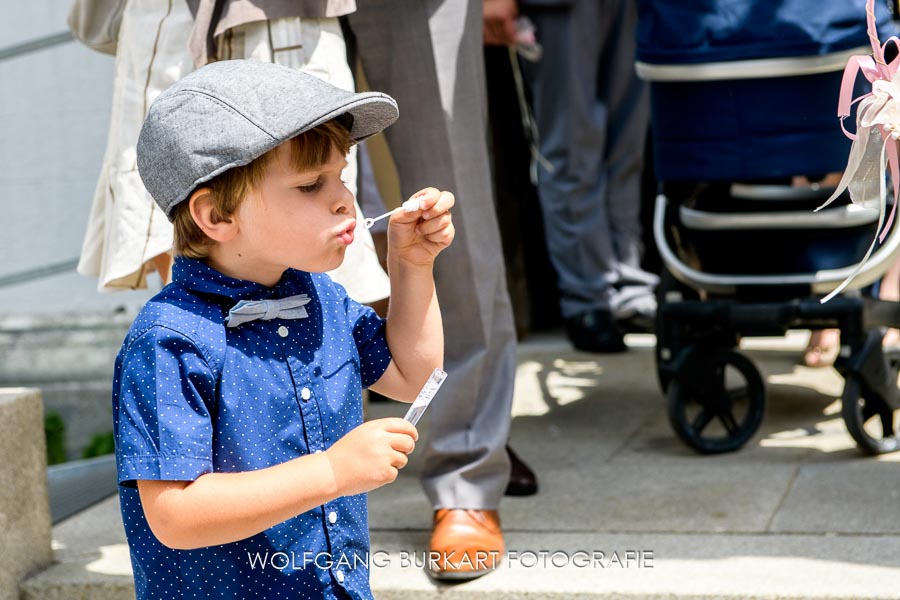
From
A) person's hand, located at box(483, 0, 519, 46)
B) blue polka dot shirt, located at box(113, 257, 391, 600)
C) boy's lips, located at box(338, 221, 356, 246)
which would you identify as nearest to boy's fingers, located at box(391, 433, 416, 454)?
blue polka dot shirt, located at box(113, 257, 391, 600)

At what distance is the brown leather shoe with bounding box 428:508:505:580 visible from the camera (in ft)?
8.20

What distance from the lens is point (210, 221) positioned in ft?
5.57

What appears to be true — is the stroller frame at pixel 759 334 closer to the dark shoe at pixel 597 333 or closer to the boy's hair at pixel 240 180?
the dark shoe at pixel 597 333

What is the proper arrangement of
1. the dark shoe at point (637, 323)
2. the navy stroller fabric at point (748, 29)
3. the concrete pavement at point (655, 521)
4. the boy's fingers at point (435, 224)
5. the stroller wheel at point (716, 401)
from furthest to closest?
the dark shoe at point (637, 323) → the stroller wheel at point (716, 401) → the navy stroller fabric at point (748, 29) → the concrete pavement at point (655, 521) → the boy's fingers at point (435, 224)

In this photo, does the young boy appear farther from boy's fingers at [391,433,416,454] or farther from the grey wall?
the grey wall

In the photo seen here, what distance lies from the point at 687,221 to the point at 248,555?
195 cm

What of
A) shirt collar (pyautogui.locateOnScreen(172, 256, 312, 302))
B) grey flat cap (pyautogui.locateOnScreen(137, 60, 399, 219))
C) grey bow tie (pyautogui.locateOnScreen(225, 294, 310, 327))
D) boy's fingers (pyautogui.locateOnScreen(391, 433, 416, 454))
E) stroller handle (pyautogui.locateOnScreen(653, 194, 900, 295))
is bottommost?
stroller handle (pyautogui.locateOnScreen(653, 194, 900, 295))

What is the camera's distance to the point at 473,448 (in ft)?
8.71

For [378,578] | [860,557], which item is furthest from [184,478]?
[860,557]

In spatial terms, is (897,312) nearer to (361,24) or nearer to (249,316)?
(361,24)

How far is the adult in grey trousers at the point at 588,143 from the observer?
179 inches

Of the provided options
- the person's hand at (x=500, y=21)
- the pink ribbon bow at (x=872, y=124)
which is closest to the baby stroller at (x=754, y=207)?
the person's hand at (x=500, y=21)

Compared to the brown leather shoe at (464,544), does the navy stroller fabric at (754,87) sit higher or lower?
higher

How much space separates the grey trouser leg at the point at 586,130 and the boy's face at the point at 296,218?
300 cm
